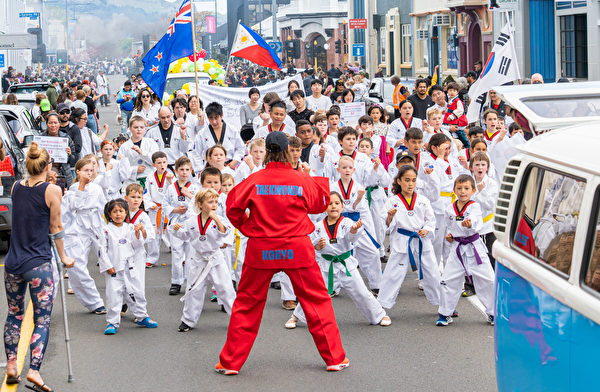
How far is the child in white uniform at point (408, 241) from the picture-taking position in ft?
30.5

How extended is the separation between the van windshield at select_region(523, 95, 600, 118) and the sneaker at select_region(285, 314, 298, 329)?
411 centimetres

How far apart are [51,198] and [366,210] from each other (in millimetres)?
3929

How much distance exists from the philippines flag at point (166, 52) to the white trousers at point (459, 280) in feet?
28.2

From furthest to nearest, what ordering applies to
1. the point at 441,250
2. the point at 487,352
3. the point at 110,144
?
the point at 110,144
the point at 441,250
the point at 487,352

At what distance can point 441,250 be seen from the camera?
10945 mm

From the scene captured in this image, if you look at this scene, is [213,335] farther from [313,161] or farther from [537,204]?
[537,204]

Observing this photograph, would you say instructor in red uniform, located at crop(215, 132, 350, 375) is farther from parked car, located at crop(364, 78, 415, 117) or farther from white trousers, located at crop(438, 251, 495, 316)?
parked car, located at crop(364, 78, 415, 117)

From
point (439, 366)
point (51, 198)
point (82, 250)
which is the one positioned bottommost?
point (439, 366)

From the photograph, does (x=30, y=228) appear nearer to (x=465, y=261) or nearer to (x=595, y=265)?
(x=465, y=261)

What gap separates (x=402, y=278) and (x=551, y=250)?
15.2 feet

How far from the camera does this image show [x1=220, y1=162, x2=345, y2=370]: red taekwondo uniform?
23.6 feet

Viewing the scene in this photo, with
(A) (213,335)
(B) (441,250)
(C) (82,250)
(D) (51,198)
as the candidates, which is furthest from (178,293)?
(D) (51,198)

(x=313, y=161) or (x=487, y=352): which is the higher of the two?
(x=313, y=161)

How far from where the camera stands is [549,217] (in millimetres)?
4797
